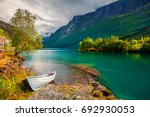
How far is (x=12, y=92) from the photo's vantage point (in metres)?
30.9

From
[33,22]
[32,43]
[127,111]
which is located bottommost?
[127,111]

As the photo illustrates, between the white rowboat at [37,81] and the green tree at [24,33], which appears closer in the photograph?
the white rowboat at [37,81]

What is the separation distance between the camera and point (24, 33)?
270 ft

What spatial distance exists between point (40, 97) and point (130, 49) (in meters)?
153

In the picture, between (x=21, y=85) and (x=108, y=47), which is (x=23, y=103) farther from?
(x=108, y=47)

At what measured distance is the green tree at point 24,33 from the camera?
78.7 meters

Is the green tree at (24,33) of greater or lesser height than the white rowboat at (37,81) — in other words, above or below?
above

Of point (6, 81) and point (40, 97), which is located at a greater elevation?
point (6, 81)

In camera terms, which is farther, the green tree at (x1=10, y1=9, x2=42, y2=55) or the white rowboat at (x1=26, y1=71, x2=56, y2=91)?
the green tree at (x1=10, y1=9, x2=42, y2=55)

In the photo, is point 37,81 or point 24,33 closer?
point 37,81

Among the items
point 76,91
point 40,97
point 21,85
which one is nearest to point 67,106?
point 40,97

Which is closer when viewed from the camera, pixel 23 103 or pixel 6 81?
pixel 23 103

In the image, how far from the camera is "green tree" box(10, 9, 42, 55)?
78.7m

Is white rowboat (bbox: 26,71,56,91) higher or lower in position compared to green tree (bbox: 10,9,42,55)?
lower
